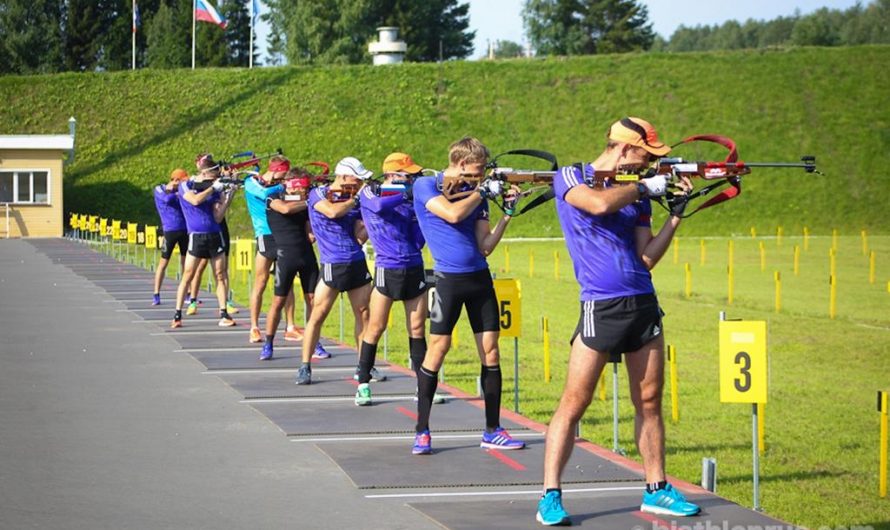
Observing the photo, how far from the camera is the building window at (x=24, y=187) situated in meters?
54.6

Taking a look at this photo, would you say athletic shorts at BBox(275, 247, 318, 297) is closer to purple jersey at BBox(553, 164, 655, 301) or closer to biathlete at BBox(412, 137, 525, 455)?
biathlete at BBox(412, 137, 525, 455)

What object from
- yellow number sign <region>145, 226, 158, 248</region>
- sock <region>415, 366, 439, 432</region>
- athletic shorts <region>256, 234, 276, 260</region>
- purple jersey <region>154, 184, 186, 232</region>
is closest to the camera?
sock <region>415, 366, 439, 432</region>

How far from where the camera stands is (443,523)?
26.5 ft

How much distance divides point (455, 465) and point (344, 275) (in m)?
4.34

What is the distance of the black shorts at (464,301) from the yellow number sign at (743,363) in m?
1.85

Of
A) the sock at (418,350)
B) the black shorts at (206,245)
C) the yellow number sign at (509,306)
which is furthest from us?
the black shorts at (206,245)

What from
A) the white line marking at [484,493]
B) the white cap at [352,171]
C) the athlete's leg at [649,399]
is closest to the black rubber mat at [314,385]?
the white cap at [352,171]

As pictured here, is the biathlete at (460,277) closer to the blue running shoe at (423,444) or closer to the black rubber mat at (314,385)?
the blue running shoe at (423,444)

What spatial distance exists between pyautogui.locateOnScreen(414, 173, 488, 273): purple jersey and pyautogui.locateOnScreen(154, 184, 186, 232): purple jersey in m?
12.6

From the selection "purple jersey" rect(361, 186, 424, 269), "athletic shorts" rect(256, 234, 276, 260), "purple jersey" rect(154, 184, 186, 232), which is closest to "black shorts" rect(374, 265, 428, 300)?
"purple jersey" rect(361, 186, 424, 269)

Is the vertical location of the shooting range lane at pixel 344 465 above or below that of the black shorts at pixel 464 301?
below

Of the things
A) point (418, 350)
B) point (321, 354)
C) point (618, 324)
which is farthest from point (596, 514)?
point (321, 354)

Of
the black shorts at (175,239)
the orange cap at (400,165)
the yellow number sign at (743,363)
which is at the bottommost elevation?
the yellow number sign at (743,363)

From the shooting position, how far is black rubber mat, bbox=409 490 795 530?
313 inches
